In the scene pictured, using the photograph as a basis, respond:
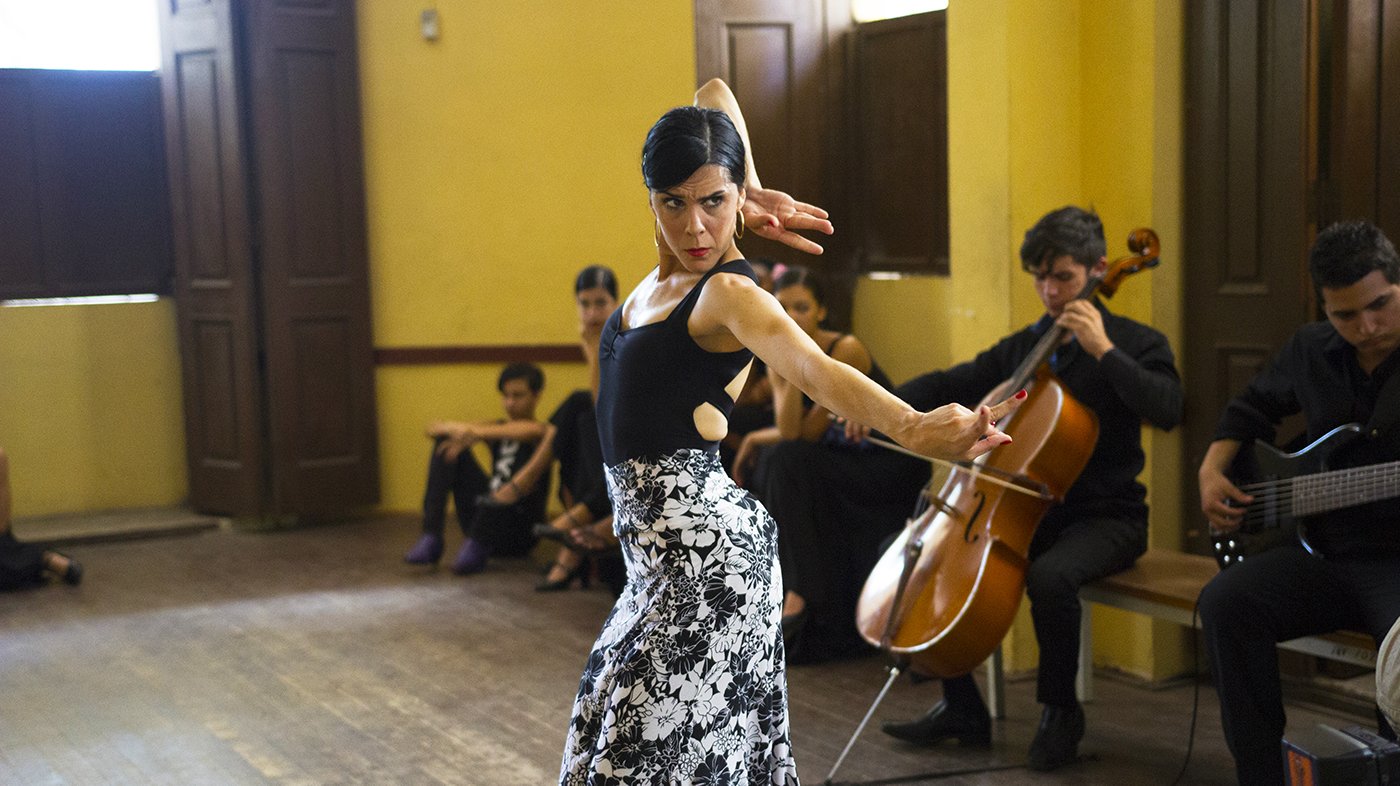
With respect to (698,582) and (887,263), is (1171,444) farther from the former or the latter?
(698,582)

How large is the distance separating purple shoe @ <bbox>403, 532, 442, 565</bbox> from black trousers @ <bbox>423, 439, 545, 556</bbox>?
3cm

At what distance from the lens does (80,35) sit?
22.2 ft

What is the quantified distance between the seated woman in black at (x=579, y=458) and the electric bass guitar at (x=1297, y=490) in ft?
7.86

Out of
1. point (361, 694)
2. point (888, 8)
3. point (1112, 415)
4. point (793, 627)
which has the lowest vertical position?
point (361, 694)

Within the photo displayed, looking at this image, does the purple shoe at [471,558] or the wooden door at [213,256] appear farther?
the wooden door at [213,256]

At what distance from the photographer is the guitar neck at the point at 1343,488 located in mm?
2783

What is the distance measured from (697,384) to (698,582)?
0.28 meters

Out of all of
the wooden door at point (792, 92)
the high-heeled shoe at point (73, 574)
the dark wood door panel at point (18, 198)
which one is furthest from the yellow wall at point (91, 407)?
the wooden door at point (792, 92)

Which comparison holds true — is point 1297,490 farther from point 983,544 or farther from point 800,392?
point 800,392

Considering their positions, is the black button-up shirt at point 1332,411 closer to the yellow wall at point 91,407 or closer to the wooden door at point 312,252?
the wooden door at point 312,252

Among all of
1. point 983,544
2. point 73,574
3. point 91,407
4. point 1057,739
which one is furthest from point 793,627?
point 91,407

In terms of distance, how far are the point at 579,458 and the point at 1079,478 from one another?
2363mm

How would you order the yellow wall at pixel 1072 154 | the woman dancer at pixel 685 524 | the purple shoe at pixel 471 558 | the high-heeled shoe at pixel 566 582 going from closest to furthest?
the woman dancer at pixel 685 524
the yellow wall at pixel 1072 154
the high-heeled shoe at pixel 566 582
the purple shoe at pixel 471 558

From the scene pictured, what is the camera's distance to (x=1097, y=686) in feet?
13.5
